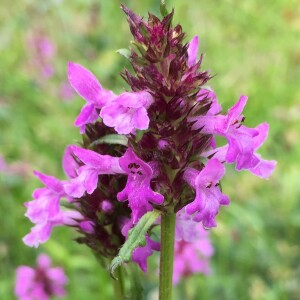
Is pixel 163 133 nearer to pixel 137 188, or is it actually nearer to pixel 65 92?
pixel 137 188

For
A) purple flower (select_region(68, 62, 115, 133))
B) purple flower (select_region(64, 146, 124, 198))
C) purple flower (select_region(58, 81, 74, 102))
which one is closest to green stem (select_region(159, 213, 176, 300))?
purple flower (select_region(64, 146, 124, 198))

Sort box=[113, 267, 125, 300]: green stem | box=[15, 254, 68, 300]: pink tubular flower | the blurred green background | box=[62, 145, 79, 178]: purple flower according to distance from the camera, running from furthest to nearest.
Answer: the blurred green background → box=[15, 254, 68, 300]: pink tubular flower → box=[62, 145, 79, 178]: purple flower → box=[113, 267, 125, 300]: green stem

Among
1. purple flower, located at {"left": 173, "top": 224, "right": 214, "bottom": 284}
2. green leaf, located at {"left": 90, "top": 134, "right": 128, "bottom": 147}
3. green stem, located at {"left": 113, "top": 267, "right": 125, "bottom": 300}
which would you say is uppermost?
purple flower, located at {"left": 173, "top": 224, "right": 214, "bottom": 284}

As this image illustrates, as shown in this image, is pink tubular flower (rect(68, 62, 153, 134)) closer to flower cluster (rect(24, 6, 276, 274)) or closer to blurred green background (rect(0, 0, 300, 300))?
flower cluster (rect(24, 6, 276, 274))

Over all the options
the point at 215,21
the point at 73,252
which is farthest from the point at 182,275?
the point at 215,21

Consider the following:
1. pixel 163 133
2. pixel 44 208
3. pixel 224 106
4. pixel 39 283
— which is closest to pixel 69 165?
pixel 44 208

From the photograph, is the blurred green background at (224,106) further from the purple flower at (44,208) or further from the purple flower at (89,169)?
the purple flower at (89,169)
